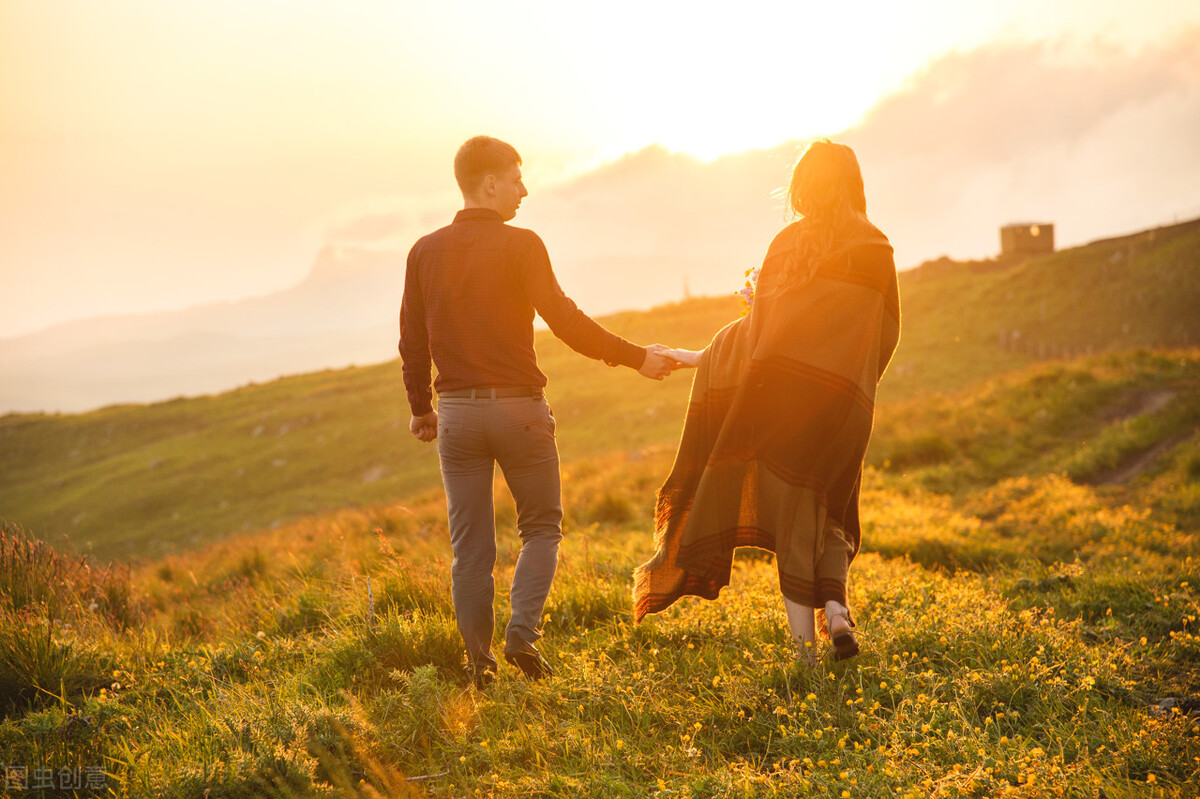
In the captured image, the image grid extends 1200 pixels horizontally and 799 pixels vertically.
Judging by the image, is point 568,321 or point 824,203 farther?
point 568,321

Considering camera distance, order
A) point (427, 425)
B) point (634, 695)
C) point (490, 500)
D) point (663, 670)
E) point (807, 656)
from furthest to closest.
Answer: point (427, 425) < point (490, 500) < point (663, 670) < point (807, 656) < point (634, 695)

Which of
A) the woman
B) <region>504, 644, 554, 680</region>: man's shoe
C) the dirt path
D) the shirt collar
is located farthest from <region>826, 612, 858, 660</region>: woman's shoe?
the dirt path

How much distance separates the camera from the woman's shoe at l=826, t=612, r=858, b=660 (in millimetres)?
3885

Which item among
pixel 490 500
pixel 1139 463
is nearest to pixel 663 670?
pixel 490 500

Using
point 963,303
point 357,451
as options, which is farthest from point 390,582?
point 963,303

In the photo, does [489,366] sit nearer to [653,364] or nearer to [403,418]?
[653,364]

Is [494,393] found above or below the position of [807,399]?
above

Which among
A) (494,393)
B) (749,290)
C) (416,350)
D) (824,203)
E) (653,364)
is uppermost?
(824,203)

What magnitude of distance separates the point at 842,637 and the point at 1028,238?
62731 millimetres

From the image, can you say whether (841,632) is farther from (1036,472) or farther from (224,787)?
(1036,472)

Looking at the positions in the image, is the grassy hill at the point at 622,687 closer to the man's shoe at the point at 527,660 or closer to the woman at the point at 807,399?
the man's shoe at the point at 527,660

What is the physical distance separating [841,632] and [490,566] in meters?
1.99

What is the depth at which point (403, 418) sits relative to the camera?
Result: 101ft

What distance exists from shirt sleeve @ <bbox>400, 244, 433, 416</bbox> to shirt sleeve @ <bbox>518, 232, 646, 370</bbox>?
0.67 m
